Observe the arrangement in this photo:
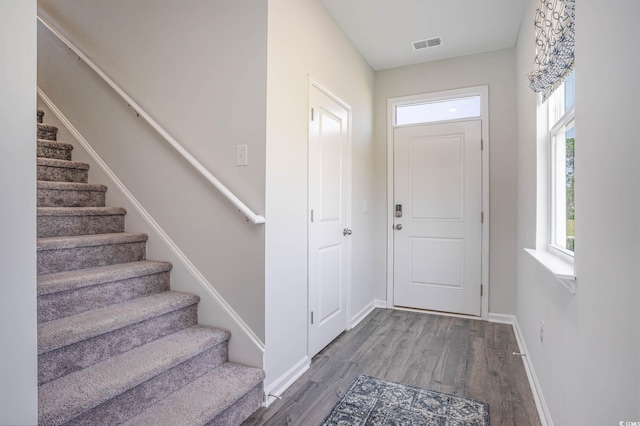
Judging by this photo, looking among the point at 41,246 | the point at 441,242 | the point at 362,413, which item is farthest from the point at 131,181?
the point at 441,242

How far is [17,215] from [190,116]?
1.39 metres

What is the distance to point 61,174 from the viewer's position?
8.39 ft

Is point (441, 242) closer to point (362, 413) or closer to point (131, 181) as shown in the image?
point (362, 413)

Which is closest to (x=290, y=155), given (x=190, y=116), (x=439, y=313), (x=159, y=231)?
(x=190, y=116)

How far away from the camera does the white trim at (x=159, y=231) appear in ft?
6.75

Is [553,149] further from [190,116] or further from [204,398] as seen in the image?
[204,398]

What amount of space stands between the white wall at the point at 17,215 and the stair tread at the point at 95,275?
77 cm

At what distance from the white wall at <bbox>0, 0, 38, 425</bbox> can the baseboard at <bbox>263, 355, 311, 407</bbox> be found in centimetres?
120

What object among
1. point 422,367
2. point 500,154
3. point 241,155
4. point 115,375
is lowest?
point 422,367

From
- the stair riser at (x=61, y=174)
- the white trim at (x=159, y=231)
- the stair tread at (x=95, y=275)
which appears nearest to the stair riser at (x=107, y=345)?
the white trim at (x=159, y=231)

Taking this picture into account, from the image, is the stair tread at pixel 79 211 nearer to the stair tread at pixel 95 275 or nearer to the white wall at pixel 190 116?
the white wall at pixel 190 116

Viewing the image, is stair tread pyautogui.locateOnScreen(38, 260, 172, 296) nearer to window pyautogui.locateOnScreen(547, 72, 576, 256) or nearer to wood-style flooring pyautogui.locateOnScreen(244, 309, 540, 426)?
wood-style flooring pyautogui.locateOnScreen(244, 309, 540, 426)

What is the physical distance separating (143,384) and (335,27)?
2.94 m

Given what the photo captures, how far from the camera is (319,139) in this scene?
2682 mm
